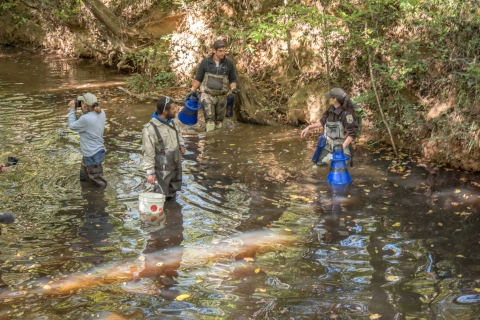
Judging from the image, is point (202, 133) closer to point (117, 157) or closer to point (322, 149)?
point (117, 157)

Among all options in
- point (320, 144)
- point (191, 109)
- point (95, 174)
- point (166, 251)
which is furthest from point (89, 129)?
point (320, 144)

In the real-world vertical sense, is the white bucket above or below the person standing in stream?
below

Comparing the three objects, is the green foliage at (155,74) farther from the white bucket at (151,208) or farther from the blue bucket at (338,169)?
the white bucket at (151,208)

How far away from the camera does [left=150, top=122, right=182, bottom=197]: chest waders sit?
868cm

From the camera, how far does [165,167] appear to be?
8750mm

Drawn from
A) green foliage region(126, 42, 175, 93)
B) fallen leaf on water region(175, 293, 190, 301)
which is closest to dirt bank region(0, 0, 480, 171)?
green foliage region(126, 42, 175, 93)

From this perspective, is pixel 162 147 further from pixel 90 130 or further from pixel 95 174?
pixel 95 174

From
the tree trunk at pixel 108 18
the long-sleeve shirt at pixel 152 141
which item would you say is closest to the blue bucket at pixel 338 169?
the long-sleeve shirt at pixel 152 141

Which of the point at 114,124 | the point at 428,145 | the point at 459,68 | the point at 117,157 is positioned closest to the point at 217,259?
the point at 117,157

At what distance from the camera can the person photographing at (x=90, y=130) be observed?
29.8 feet

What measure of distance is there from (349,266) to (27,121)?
9.77 meters

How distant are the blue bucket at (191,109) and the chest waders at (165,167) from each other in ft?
11.3

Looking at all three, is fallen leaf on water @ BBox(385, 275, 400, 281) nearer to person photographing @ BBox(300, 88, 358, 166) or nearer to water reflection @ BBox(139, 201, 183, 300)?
water reflection @ BBox(139, 201, 183, 300)

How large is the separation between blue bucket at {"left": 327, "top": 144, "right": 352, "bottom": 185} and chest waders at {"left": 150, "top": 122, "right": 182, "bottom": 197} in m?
2.52
